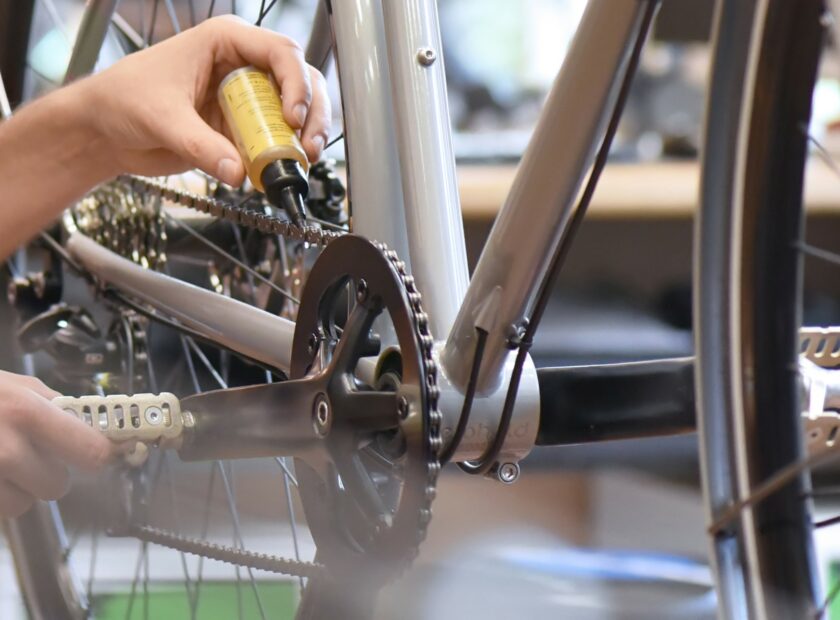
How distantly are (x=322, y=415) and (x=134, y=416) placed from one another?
0.11 meters

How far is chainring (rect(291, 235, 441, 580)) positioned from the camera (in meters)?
0.57

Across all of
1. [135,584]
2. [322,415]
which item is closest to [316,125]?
[322,415]

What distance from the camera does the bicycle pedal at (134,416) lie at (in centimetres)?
65

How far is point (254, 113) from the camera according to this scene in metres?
0.66

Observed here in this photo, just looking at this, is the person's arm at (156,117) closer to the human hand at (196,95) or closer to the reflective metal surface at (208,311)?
the human hand at (196,95)

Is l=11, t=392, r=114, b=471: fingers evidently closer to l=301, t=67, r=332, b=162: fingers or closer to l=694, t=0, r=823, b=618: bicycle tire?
l=301, t=67, r=332, b=162: fingers

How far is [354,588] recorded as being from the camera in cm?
64

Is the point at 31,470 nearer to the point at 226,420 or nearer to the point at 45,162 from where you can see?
the point at 226,420

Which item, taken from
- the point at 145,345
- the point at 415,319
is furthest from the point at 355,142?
the point at 145,345

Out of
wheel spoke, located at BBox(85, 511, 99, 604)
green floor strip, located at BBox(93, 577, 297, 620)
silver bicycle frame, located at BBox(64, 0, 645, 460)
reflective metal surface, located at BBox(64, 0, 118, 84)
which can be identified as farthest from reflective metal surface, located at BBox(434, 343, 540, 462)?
wheel spoke, located at BBox(85, 511, 99, 604)

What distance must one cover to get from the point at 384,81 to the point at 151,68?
13cm

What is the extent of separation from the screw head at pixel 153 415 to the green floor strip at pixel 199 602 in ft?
1.20

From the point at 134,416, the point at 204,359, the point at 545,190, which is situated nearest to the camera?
the point at 545,190

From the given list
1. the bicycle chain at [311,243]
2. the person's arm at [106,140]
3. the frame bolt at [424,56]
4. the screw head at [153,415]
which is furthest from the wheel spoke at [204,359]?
the frame bolt at [424,56]
